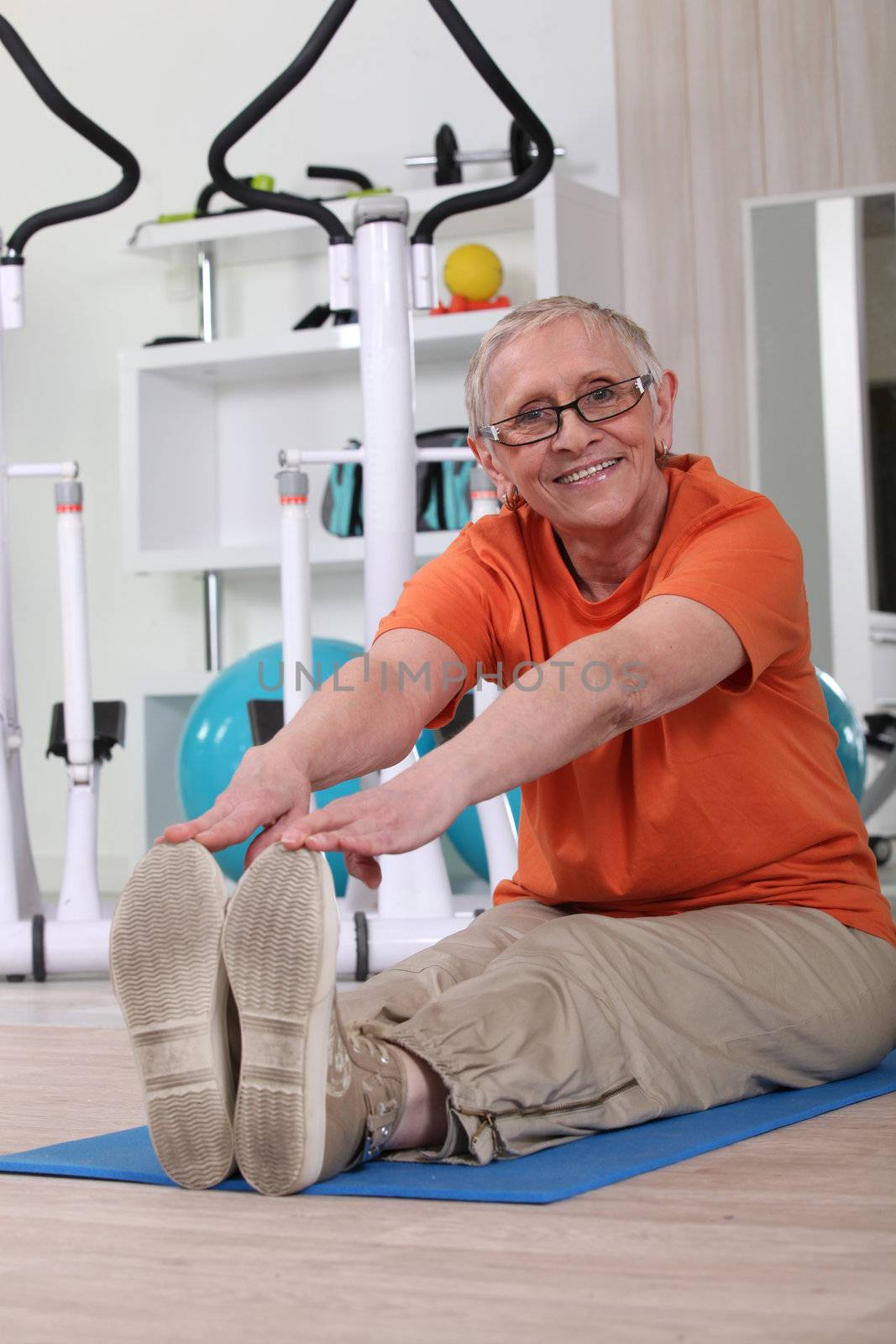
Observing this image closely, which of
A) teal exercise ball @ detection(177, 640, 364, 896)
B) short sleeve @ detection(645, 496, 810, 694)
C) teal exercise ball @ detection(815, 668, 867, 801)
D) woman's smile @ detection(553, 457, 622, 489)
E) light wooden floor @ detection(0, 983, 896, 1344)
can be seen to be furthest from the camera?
teal exercise ball @ detection(177, 640, 364, 896)

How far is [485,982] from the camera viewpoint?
4.37ft

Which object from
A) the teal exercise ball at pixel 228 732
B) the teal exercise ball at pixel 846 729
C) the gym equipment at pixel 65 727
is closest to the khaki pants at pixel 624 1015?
the gym equipment at pixel 65 727

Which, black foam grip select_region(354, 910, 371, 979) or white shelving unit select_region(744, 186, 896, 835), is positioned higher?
white shelving unit select_region(744, 186, 896, 835)

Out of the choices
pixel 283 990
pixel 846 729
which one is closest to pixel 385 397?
pixel 846 729

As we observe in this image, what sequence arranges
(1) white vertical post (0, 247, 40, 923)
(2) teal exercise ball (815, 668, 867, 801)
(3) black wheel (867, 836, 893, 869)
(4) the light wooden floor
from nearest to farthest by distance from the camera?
(4) the light wooden floor
(1) white vertical post (0, 247, 40, 923)
(2) teal exercise ball (815, 668, 867, 801)
(3) black wheel (867, 836, 893, 869)

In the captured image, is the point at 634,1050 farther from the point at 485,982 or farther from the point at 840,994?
the point at 840,994

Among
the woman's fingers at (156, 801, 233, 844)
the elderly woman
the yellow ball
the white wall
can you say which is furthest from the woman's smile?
the white wall

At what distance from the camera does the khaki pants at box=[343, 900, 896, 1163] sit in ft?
4.19

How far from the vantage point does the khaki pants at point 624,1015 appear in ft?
4.19

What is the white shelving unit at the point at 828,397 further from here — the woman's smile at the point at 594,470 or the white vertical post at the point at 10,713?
the woman's smile at the point at 594,470

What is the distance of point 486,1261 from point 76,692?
2091 millimetres

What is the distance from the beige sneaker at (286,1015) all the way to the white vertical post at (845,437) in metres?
3.14

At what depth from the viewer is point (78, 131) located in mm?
2803

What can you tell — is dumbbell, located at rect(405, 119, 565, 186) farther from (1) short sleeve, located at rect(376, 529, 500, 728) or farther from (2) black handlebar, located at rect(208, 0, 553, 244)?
(1) short sleeve, located at rect(376, 529, 500, 728)
